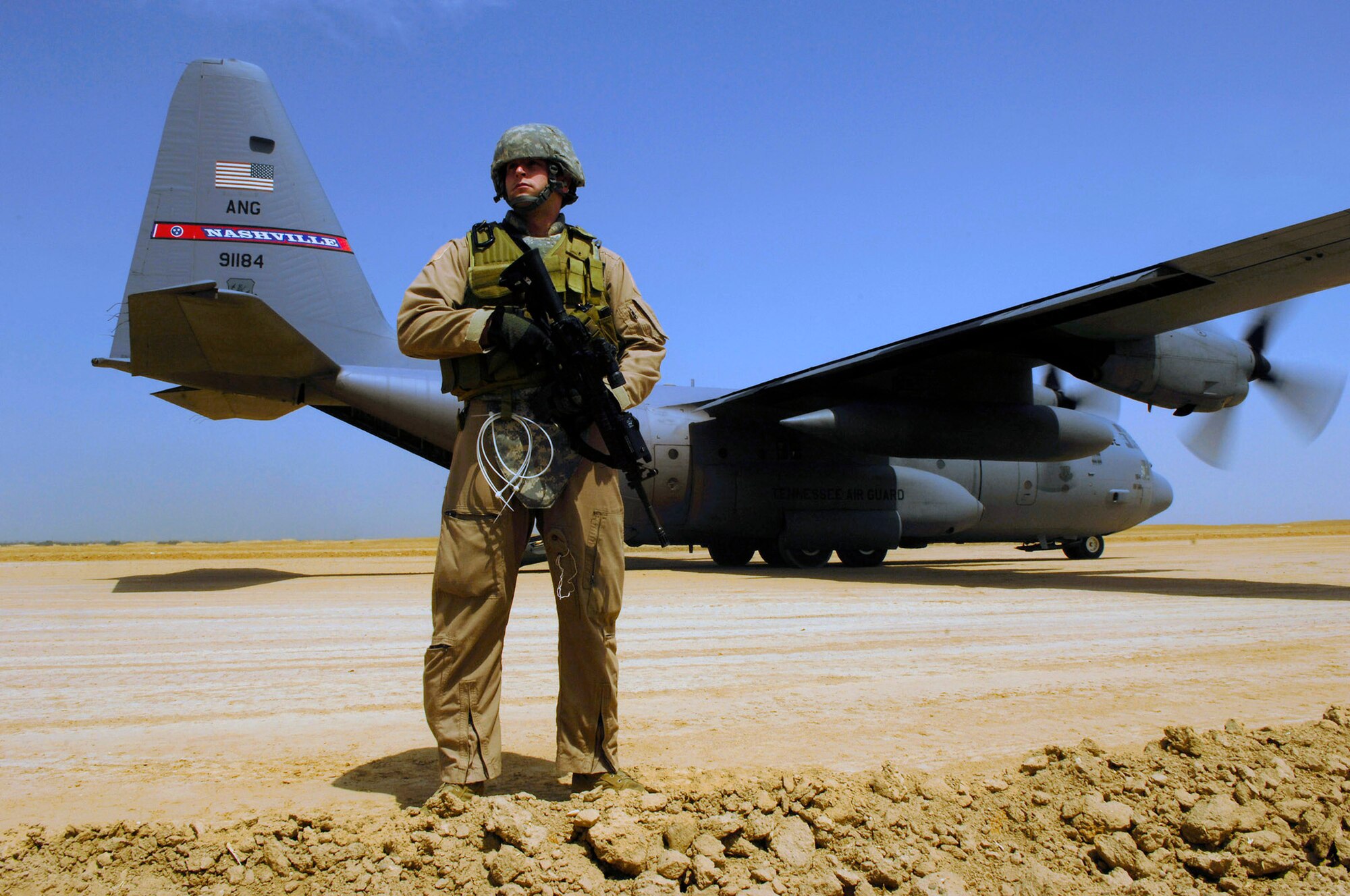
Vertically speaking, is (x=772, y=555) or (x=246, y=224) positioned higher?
(x=246, y=224)

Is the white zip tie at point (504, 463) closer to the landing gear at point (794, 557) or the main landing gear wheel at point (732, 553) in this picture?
the landing gear at point (794, 557)

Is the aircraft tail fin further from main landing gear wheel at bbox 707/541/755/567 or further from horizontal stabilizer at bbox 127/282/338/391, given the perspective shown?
main landing gear wheel at bbox 707/541/755/567

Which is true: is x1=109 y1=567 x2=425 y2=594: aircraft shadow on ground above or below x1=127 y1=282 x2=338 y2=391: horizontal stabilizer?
below

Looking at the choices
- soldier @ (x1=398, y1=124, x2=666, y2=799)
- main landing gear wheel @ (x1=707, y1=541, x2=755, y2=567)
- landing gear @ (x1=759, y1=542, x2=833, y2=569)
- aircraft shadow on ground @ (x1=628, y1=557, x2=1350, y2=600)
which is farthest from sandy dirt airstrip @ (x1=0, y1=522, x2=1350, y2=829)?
main landing gear wheel @ (x1=707, y1=541, x2=755, y2=567)

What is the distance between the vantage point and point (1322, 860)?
105 inches

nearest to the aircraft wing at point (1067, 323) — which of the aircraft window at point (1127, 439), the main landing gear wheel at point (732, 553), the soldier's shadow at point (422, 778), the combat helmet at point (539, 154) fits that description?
the main landing gear wheel at point (732, 553)

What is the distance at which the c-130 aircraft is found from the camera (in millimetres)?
11242

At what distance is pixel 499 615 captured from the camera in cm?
313

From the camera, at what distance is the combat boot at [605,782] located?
306 cm

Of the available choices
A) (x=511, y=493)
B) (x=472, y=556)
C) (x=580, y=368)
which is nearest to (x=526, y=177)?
(x=580, y=368)

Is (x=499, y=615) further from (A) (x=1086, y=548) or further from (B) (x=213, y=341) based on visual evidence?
(A) (x=1086, y=548)

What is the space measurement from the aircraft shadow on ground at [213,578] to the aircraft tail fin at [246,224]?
283cm

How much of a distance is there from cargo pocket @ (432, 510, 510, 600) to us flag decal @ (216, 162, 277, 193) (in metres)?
12.0

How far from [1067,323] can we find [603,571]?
1092 cm
